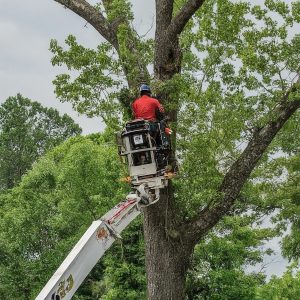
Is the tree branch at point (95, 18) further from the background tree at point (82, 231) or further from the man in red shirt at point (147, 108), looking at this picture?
the background tree at point (82, 231)

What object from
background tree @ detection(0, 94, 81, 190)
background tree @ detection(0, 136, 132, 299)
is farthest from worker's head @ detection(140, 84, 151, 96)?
background tree @ detection(0, 94, 81, 190)

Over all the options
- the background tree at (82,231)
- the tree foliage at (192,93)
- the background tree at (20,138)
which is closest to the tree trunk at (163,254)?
the tree foliage at (192,93)

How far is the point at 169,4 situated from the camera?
480 inches

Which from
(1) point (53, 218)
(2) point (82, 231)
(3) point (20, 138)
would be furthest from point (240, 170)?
(3) point (20, 138)

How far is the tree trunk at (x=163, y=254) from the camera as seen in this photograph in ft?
38.4

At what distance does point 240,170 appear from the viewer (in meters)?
11.9

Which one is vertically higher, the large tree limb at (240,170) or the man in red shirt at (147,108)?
the man in red shirt at (147,108)

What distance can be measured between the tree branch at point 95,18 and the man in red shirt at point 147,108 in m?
1.96

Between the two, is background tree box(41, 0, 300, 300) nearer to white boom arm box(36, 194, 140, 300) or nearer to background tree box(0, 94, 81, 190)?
white boom arm box(36, 194, 140, 300)

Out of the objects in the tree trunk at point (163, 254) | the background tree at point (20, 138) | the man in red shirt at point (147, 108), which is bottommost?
the tree trunk at point (163, 254)

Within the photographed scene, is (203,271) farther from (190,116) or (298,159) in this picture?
(190,116)

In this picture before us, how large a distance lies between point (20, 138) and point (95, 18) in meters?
44.3

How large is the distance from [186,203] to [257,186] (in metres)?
5.60

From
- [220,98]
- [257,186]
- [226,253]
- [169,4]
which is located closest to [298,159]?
[257,186]
